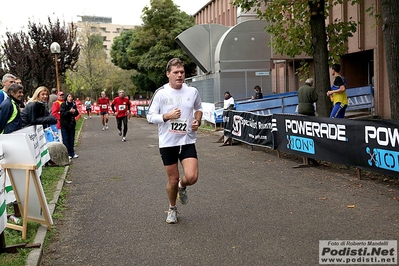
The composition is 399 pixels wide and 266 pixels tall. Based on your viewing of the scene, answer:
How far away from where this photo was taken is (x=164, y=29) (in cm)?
4469

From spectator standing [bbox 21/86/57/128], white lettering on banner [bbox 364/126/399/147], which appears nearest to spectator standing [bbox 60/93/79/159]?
spectator standing [bbox 21/86/57/128]

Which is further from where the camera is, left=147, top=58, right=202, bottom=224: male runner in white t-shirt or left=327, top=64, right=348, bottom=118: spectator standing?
left=327, top=64, right=348, bottom=118: spectator standing

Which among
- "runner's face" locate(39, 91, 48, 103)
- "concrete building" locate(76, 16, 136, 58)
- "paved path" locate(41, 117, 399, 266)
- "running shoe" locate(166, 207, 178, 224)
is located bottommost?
"paved path" locate(41, 117, 399, 266)

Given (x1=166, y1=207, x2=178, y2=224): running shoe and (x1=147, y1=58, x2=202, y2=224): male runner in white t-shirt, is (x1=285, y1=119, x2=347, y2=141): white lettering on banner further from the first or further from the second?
(x1=166, y1=207, x2=178, y2=224): running shoe

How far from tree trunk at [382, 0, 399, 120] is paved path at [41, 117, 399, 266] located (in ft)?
6.37

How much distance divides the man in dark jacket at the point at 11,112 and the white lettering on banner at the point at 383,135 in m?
5.90

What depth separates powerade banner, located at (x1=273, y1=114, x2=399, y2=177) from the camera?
8328 millimetres

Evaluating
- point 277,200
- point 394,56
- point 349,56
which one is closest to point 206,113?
point 349,56

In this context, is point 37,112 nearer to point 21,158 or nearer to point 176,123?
point 21,158

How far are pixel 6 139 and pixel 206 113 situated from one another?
20418 mm

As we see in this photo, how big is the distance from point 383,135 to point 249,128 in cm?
679

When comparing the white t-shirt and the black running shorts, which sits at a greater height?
the white t-shirt

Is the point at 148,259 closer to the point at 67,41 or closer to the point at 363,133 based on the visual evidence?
the point at 363,133

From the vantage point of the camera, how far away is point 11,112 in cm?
725
